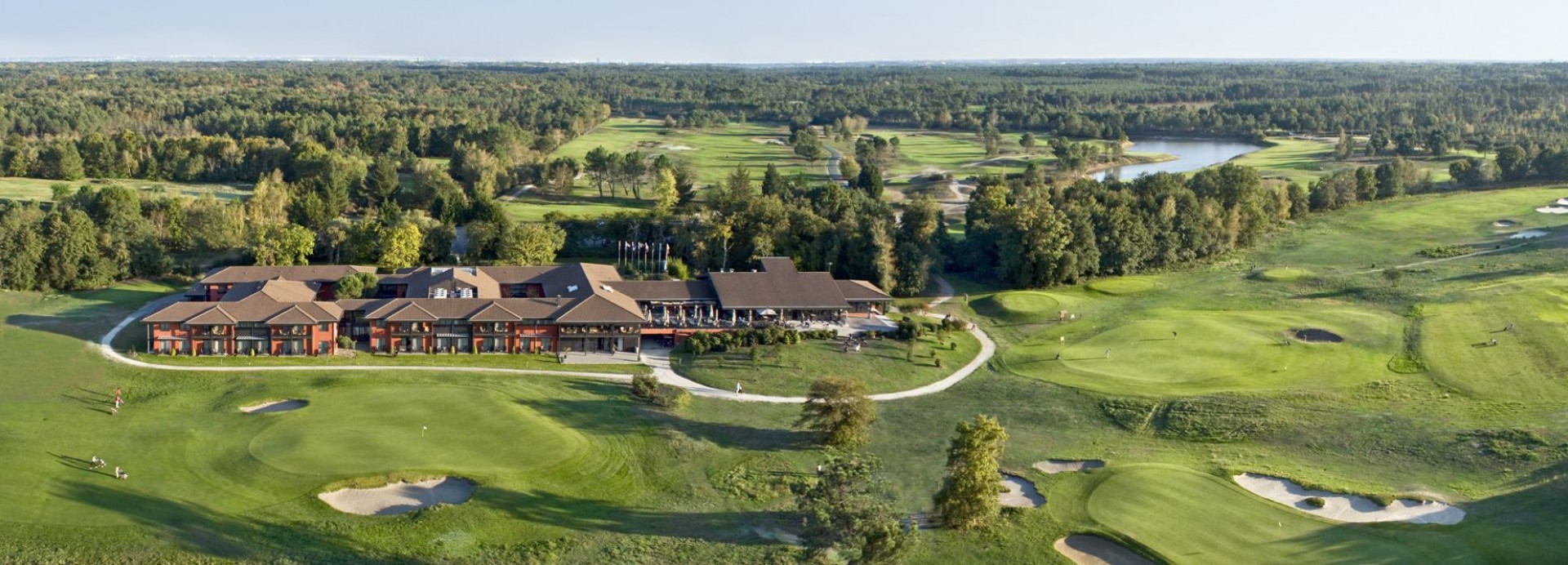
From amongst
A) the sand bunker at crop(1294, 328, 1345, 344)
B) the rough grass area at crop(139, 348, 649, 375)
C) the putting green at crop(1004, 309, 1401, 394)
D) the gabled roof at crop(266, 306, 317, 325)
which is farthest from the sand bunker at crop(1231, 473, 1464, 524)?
the gabled roof at crop(266, 306, 317, 325)

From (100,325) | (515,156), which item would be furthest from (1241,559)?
(515,156)

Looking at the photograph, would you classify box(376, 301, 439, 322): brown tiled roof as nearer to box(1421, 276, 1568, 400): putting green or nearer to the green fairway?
box(1421, 276, 1568, 400): putting green

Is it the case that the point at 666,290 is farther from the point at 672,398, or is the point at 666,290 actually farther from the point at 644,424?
the point at 644,424

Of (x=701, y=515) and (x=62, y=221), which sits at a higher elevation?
(x=62, y=221)

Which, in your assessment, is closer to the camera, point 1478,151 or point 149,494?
point 149,494

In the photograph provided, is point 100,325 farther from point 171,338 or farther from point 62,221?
point 62,221

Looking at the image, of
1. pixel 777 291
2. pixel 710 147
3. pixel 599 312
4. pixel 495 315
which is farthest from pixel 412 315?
pixel 710 147
